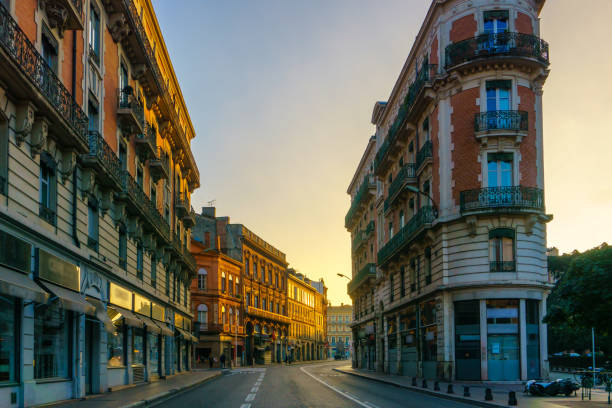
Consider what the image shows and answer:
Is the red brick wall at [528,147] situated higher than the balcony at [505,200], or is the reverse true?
the red brick wall at [528,147]

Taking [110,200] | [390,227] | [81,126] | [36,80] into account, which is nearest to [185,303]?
[390,227]

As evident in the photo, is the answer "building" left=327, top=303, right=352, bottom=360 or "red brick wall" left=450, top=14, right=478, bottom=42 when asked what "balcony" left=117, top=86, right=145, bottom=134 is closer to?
"red brick wall" left=450, top=14, right=478, bottom=42

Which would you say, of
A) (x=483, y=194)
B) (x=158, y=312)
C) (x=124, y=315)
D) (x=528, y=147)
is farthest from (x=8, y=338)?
(x=528, y=147)

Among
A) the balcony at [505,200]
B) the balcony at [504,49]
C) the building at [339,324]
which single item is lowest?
the building at [339,324]

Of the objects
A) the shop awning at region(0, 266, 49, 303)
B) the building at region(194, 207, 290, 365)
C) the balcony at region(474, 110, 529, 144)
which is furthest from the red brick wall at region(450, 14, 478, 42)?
the building at region(194, 207, 290, 365)

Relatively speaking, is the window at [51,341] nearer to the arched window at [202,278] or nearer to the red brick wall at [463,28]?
the red brick wall at [463,28]

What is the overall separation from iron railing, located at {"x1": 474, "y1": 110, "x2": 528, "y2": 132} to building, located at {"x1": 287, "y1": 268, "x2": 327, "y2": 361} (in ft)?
220

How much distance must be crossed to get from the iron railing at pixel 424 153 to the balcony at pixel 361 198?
18766 millimetres

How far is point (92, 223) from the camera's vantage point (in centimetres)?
2308

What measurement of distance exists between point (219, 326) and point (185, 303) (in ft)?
58.0

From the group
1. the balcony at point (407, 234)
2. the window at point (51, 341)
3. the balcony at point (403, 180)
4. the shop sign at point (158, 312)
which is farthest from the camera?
the balcony at point (403, 180)

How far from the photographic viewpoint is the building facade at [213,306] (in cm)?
6631

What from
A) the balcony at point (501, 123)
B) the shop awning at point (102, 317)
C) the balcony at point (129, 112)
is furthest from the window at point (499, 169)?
the shop awning at point (102, 317)

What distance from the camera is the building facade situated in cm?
6631
